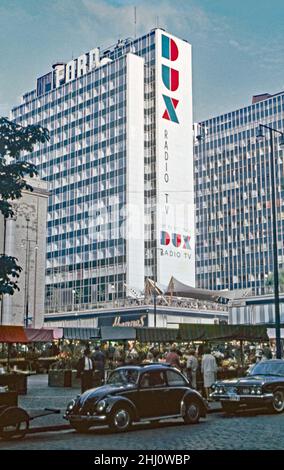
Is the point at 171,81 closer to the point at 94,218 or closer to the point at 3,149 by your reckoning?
the point at 94,218

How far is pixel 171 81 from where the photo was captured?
103 metres

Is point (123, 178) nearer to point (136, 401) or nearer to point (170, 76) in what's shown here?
point (170, 76)

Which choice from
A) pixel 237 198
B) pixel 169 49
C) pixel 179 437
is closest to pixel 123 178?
pixel 169 49

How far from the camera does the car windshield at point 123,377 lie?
16209mm

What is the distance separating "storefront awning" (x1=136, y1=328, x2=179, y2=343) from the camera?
32.8m

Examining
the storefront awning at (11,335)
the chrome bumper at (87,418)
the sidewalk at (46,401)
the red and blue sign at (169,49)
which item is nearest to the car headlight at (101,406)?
the chrome bumper at (87,418)

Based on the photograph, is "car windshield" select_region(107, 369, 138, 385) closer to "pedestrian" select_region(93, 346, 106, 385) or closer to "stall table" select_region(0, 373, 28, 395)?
"stall table" select_region(0, 373, 28, 395)

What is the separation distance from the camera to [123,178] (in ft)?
320

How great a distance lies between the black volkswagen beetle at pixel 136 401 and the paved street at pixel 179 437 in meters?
0.29

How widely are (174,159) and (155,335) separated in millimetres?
69758

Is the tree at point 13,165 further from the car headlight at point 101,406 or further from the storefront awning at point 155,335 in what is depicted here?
the storefront awning at point 155,335

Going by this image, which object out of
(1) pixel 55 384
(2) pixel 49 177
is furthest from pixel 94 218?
(1) pixel 55 384
